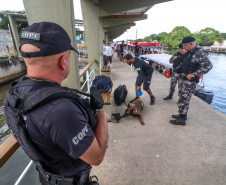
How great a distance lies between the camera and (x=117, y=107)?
440cm

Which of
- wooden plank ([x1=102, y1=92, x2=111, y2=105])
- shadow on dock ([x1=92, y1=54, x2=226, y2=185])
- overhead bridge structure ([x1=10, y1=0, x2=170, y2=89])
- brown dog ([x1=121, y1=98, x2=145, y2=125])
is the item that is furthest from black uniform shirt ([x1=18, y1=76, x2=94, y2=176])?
brown dog ([x1=121, y1=98, x2=145, y2=125])

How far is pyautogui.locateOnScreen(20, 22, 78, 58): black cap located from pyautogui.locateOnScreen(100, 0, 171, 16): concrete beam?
446cm

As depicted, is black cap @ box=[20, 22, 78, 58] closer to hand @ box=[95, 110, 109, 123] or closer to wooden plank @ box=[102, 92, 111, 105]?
hand @ box=[95, 110, 109, 123]

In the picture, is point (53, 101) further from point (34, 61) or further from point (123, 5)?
point (123, 5)

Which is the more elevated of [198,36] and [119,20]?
[198,36]

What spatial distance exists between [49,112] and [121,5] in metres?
4.90

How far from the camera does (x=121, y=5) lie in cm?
451

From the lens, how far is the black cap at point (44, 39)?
2.53 ft

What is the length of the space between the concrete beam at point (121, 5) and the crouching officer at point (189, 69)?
7.05ft

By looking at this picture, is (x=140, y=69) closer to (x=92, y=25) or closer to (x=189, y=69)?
(x=189, y=69)

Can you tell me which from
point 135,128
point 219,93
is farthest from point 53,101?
A: point 219,93

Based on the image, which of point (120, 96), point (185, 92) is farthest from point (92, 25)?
point (185, 92)

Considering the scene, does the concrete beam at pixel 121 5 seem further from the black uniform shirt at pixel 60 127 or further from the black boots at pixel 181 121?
the black uniform shirt at pixel 60 127

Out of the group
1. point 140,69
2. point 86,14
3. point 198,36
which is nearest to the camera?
point 140,69
